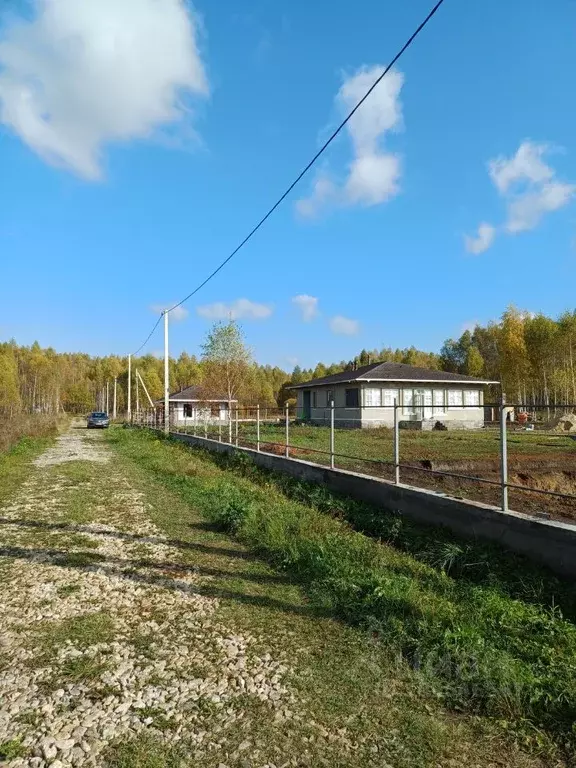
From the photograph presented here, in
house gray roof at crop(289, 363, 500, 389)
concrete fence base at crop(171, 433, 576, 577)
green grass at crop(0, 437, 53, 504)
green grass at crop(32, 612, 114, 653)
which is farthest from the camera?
house gray roof at crop(289, 363, 500, 389)

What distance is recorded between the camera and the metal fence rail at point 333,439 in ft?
19.4

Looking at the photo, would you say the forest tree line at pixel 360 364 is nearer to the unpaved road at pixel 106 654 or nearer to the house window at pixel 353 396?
the house window at pixel 353 396

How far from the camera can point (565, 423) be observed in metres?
27.7

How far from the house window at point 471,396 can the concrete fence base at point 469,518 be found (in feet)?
94.5

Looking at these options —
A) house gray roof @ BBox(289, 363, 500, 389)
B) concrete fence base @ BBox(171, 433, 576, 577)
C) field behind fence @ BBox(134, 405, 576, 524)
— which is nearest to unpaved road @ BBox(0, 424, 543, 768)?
concrete fence base @ BBox(171, 433, 576, 577)

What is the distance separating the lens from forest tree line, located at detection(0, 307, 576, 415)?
149ft

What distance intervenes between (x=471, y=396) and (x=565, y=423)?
10075 millimetres

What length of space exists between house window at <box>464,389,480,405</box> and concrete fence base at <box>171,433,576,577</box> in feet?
94.5

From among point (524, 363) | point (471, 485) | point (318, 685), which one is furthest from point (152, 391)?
point (318, 685)

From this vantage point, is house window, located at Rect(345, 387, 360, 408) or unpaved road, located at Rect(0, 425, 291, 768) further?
house window, located at Rect(345, 387, 360, 408)

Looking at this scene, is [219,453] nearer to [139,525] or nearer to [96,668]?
[139,525]

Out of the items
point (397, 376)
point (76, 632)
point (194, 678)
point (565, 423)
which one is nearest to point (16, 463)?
point (76, 632)

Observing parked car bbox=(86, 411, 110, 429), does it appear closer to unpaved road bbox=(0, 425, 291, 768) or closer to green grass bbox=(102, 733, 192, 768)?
unpaved road bbox=(0, 425, 291, 768)

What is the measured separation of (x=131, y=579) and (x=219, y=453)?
12.5m
